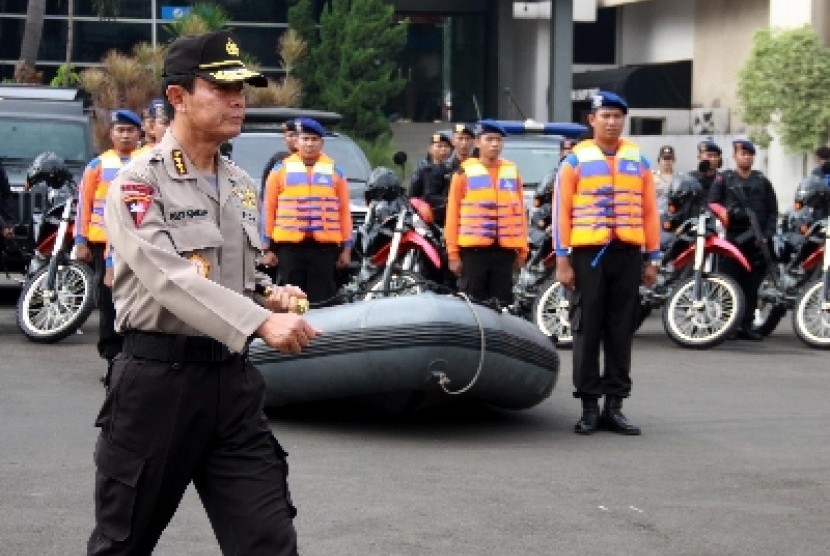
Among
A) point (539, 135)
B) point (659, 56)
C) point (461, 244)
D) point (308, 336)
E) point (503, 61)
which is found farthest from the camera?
point (503, 61)

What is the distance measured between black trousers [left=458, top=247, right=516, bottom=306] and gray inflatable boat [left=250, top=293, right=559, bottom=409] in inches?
126

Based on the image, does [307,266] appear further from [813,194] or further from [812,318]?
[813,194]

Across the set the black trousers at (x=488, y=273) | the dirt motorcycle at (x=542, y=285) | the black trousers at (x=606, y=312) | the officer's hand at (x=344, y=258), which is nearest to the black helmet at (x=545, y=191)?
the dirt motorcycle at (x=542, y=285)

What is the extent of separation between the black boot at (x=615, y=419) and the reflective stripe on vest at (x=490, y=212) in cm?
326

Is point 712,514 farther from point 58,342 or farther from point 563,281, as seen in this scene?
point 58,342

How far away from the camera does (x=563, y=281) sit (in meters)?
10.4

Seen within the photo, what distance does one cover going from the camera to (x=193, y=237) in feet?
→ 16.6

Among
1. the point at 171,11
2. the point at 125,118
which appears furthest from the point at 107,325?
the point at 171,11

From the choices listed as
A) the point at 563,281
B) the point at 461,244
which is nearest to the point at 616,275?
the point at 563,281

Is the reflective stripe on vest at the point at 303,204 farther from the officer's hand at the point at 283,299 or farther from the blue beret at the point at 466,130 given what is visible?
the officer's hand at the point at 283,299

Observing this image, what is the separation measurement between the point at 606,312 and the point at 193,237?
5.68 meters

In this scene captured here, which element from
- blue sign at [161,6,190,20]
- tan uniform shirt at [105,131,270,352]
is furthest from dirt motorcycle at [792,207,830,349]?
blue sign at [161,6,190,20]

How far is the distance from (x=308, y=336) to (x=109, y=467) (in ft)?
2.48

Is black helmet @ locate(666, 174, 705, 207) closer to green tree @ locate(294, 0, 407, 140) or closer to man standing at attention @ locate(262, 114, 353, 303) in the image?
man standing at attention @ locate(262, 114, 353, 303)
